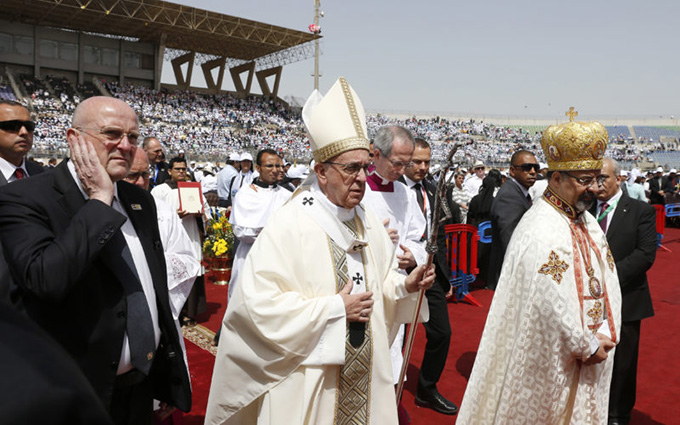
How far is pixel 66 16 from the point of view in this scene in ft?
123

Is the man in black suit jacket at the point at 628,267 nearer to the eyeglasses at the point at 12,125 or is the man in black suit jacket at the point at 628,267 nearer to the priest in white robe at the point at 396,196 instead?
the priest in white robe at the point at 396,196

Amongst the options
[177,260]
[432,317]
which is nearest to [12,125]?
[177,260]

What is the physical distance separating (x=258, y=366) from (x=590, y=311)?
188 centimetres

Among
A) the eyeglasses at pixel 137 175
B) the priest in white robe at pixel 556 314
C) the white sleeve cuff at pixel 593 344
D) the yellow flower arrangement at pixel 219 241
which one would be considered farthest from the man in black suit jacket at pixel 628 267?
the yellow flower arrangement at pixel 219 241

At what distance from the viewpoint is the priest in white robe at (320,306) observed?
215 cm

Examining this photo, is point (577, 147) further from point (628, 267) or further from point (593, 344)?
point (628, 267)

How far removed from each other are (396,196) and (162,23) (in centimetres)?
3871

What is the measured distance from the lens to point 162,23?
1490 inches

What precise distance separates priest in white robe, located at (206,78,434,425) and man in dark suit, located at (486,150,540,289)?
2.53 meters

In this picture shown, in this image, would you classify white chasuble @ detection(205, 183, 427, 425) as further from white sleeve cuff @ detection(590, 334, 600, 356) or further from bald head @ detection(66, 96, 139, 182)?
white sleeve cuff @ detection(590, 334, 600, 356)

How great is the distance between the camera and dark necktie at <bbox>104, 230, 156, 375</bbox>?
1.99 m

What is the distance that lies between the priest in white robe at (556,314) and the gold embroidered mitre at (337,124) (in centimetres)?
121

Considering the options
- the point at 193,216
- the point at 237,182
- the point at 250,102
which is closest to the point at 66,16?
the point at 250,102

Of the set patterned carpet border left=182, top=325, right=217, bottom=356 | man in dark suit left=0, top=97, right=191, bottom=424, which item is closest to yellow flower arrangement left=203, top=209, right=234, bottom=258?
patterned carpet border left=182, top=325, right=217, bottom=356
